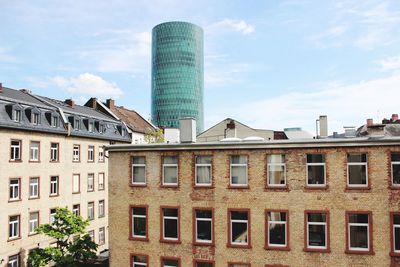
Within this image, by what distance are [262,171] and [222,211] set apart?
11.3 ft

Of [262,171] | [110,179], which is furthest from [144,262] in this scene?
[262,171]

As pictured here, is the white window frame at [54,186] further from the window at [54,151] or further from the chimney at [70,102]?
the chimney at [70,102]

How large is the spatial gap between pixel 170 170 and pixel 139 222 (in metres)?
4.04

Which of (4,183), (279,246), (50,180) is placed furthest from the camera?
(50,180)

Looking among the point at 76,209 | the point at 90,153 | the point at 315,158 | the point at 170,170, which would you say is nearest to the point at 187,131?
the point at 170,170

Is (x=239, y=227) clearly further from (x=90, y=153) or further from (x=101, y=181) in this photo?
(x=101, y=181)

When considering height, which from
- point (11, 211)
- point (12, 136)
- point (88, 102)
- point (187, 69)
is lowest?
point (11, 211)

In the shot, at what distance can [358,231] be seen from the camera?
20.8m

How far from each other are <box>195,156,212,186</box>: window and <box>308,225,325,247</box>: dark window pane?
6.52 m

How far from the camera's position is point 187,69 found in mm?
171625

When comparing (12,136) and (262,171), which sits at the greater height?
(12,136)

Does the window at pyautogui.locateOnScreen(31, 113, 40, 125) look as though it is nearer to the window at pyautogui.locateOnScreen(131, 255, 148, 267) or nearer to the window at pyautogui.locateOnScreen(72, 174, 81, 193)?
the window at pyautogui.locateOnScreen(72, 174, 81, 193)

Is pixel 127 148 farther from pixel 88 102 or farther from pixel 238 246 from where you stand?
pixel 88 102

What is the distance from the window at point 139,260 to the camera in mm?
24422
